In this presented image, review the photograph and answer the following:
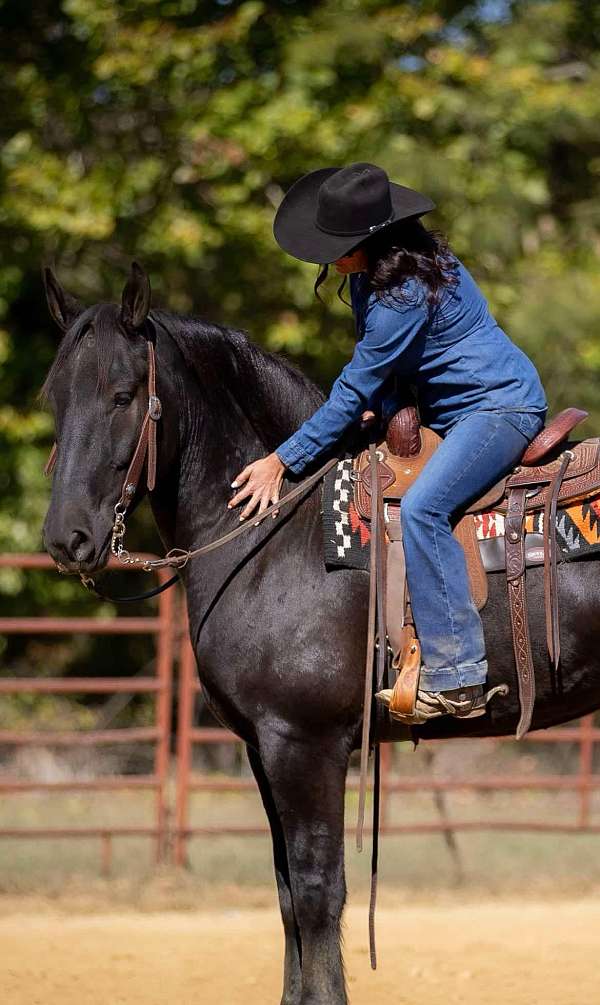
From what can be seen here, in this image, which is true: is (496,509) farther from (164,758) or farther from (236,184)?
(236,184)

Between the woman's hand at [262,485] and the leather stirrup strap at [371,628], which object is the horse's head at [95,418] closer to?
the woman's hand at [262,485]

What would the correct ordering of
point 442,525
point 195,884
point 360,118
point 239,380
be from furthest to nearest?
1. point 360,118
2. point 195,884
3. point 239,380
4. point 442,525

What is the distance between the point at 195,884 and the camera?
7.09 metres

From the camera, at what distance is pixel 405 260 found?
368cm

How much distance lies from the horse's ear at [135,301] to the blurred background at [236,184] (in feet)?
18.3

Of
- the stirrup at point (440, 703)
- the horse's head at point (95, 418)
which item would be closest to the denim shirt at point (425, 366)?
the horse's head at point (95, 418)

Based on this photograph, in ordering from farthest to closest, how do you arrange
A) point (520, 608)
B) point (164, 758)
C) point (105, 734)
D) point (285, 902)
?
point (164, 758) < point (105, 734) < point (285, 902) < point (520, 608)

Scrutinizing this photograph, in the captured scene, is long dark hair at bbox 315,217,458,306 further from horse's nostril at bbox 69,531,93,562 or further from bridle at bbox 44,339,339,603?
horse's nostril at bbox 69,531,93,562

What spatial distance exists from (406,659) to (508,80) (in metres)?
7.77

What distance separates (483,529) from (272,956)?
119 inches

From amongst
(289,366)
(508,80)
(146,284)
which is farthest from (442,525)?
(508,80)

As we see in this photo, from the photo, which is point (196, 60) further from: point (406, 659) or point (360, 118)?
point (406, 659)

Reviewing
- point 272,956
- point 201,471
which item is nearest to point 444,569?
point 201,471

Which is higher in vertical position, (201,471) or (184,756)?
(201,471)
